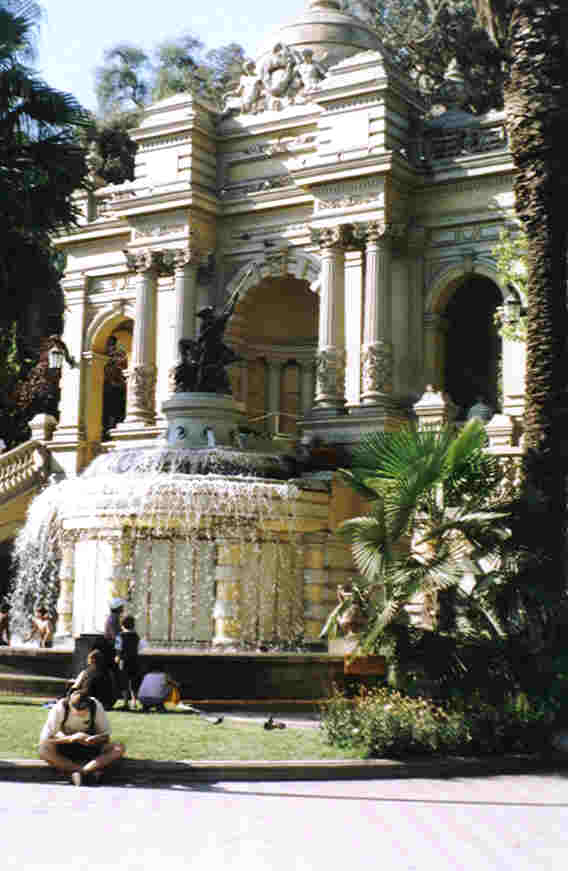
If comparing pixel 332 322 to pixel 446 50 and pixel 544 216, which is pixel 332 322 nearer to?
pixel 544 216

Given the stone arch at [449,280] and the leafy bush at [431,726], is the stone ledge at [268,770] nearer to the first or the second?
the leafy bush at [431,726]

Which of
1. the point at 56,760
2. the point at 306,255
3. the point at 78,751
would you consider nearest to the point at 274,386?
the point at 306,255

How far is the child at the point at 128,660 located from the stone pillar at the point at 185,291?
64.1 feet

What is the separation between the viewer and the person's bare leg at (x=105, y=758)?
1206cm

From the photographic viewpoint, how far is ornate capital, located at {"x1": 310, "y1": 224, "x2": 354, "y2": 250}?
3369 cm

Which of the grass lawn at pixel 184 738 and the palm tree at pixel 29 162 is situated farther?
the palm tree at pixel 29 162

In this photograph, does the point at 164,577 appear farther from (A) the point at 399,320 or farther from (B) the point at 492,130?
(B) the point at 492,130

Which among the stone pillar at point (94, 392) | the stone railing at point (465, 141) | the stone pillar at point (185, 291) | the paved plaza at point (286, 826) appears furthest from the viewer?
the stone pillar at point (94, 392)

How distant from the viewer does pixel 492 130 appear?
1345 inches

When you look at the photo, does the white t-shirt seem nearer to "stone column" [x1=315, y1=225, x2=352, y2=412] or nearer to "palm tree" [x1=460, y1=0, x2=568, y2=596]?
"palm tree" [x1=460, y1=0, x2=568, y2=596]

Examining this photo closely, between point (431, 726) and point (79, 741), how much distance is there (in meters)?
3.92

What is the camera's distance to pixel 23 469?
3556 cm

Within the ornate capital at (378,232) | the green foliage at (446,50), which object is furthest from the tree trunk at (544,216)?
the green foliage at (446,50)

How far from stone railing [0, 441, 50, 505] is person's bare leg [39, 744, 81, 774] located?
21.3m
